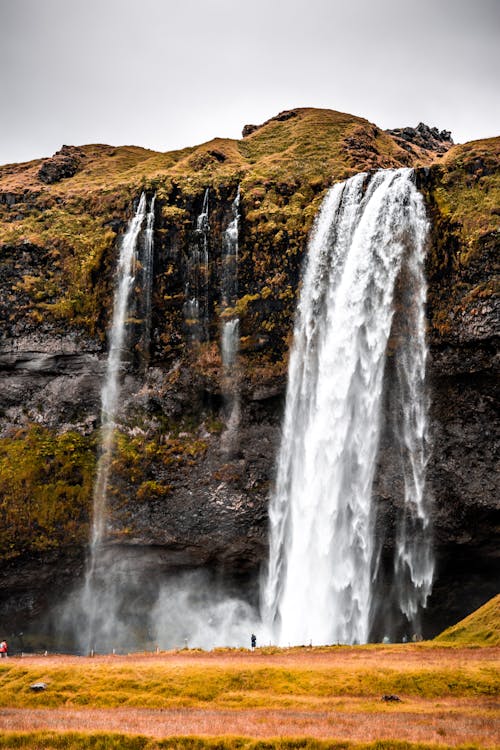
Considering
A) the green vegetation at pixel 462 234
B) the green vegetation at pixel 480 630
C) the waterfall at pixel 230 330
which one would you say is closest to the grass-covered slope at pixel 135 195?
the waterfall at pixel 230 330

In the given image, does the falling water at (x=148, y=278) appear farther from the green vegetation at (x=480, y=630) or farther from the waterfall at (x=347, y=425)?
the green vegetation at (x=480, y=630)

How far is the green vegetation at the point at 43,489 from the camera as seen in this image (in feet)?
168

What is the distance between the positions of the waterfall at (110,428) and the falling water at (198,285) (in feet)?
11.7

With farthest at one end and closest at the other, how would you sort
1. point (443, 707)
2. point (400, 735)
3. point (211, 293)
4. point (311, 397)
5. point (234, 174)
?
point (234, 174)
point (211, 293)
point (311, 397)
point (443, 707)
point (400, 735)

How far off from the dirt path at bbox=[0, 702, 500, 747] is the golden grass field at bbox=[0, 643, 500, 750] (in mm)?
38

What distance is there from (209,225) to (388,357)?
19.5 m

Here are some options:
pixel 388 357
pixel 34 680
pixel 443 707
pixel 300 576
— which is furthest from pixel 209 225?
pixel 443 707

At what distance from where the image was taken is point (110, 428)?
5525 cm

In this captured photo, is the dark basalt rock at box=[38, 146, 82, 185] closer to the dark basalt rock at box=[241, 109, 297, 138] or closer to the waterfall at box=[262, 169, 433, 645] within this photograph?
the dark basalt rock at box=[241, 109, 297, 138]

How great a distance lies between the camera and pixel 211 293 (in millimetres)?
55156

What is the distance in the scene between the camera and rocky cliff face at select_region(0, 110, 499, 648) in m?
46.0

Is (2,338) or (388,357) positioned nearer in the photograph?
(388,357)

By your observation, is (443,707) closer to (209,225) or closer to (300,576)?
(300,576)

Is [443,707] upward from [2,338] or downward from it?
downward
